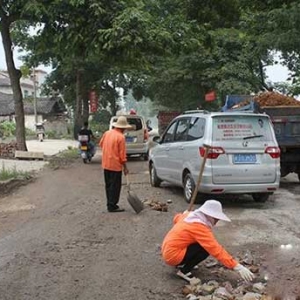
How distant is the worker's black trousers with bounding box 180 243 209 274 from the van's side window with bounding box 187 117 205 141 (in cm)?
448

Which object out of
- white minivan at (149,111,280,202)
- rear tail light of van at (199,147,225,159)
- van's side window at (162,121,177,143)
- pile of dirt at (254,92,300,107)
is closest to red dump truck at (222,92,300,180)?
pile of dirt at (254,92,300,107)

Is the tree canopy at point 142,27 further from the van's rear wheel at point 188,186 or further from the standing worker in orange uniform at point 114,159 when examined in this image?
the standing worker in orange uniform at point 114,159

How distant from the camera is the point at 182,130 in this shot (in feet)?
36.2

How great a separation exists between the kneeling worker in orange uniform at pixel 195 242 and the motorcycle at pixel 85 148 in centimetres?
1466

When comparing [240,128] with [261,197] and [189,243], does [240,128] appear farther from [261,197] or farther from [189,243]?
[189,243]

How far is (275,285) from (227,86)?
79.7ft

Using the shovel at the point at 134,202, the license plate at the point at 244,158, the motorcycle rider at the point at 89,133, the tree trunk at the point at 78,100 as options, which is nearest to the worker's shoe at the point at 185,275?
the shovel at the point at 134,202

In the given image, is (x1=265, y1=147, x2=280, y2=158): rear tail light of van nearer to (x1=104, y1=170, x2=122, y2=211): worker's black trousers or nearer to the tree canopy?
(x1=104, y1=170, x2=122, y2=211): worker's black trousers

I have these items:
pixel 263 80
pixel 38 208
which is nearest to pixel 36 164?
pixel 38 208

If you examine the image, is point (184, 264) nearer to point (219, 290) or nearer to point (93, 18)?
point (219, 290)

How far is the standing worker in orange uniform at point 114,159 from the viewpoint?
30.8 feet

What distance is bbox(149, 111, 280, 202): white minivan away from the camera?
9.65 m

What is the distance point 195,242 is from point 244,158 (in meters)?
4.41

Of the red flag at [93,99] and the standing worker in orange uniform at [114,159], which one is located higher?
the red flag at [93,99]
